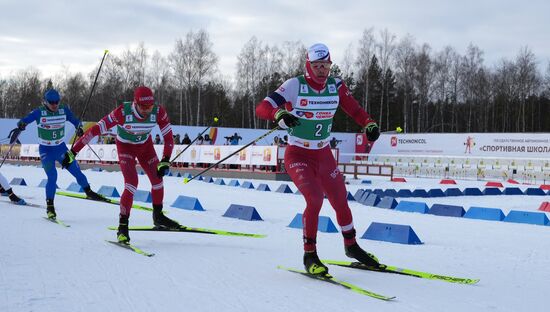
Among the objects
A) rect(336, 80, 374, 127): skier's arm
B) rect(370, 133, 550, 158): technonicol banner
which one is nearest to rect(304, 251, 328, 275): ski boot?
rect(336, 80, 374, 127): skier's arm

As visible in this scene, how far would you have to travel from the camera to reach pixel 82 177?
896 cm

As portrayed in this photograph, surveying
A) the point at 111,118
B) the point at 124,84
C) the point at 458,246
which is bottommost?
the point at 458,246

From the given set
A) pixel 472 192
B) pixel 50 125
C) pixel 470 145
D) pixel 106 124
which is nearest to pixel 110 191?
pixel 50 125

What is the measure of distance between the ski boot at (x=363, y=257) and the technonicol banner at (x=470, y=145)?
20064 millimetres

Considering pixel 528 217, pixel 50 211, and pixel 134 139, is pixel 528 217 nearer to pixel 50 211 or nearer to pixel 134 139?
pixel 134 139

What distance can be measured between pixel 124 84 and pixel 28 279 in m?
55.1

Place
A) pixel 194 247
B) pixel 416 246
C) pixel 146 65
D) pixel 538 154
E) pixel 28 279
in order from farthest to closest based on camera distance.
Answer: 1. pixel 146 65
2. pixel 538 154
3. pixel 416 246
4. pixel 194 247
5. pixel 28 279

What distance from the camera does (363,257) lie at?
442cm

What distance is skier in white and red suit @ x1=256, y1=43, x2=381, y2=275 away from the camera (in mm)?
4348

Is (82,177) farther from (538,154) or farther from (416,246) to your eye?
(538,154)

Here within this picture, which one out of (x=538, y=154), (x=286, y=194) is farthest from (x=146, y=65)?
(x=286, y=194)

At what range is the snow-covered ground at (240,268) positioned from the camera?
11.1 ft

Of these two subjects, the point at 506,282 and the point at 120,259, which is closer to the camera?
the point at 506,282

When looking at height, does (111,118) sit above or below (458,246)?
above
